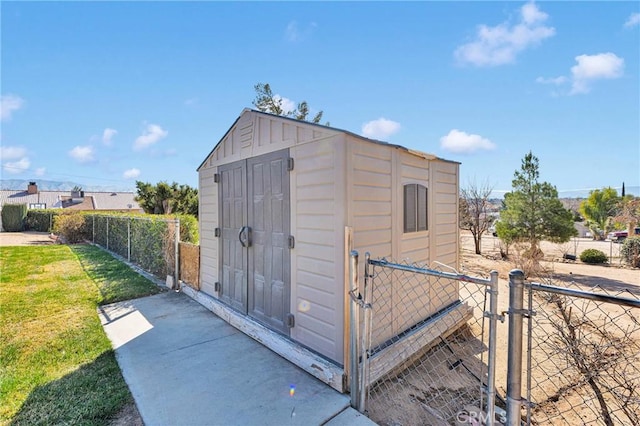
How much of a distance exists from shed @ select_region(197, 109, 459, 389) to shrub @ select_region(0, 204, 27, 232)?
81.0ft

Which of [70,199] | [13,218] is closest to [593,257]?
[13,218]

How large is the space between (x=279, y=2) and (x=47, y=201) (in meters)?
49.1

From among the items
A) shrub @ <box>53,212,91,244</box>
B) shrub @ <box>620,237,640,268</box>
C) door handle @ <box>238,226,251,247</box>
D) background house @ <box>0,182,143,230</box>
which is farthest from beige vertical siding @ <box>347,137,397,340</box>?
background house @ <box>0,182,143,230</box>

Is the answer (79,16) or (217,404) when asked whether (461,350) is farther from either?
(79,16)

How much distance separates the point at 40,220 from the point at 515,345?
91.7 ft

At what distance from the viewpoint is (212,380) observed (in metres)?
2.82

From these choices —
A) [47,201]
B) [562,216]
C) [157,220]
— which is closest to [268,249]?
[157,220]

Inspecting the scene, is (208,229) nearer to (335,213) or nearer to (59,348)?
(59,348)

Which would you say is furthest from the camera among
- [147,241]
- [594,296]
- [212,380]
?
[147,241]

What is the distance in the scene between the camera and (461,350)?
4.28 meters

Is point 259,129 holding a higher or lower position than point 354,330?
higher

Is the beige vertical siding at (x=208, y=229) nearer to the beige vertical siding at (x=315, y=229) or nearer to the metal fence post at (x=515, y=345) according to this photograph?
the beige vertical siding at (x=315, y=229)

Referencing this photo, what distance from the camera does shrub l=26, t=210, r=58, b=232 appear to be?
20.0m

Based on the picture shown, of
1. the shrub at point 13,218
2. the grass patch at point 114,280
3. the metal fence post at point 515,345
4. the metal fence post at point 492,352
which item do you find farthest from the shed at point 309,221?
the shrub at point 13,218
